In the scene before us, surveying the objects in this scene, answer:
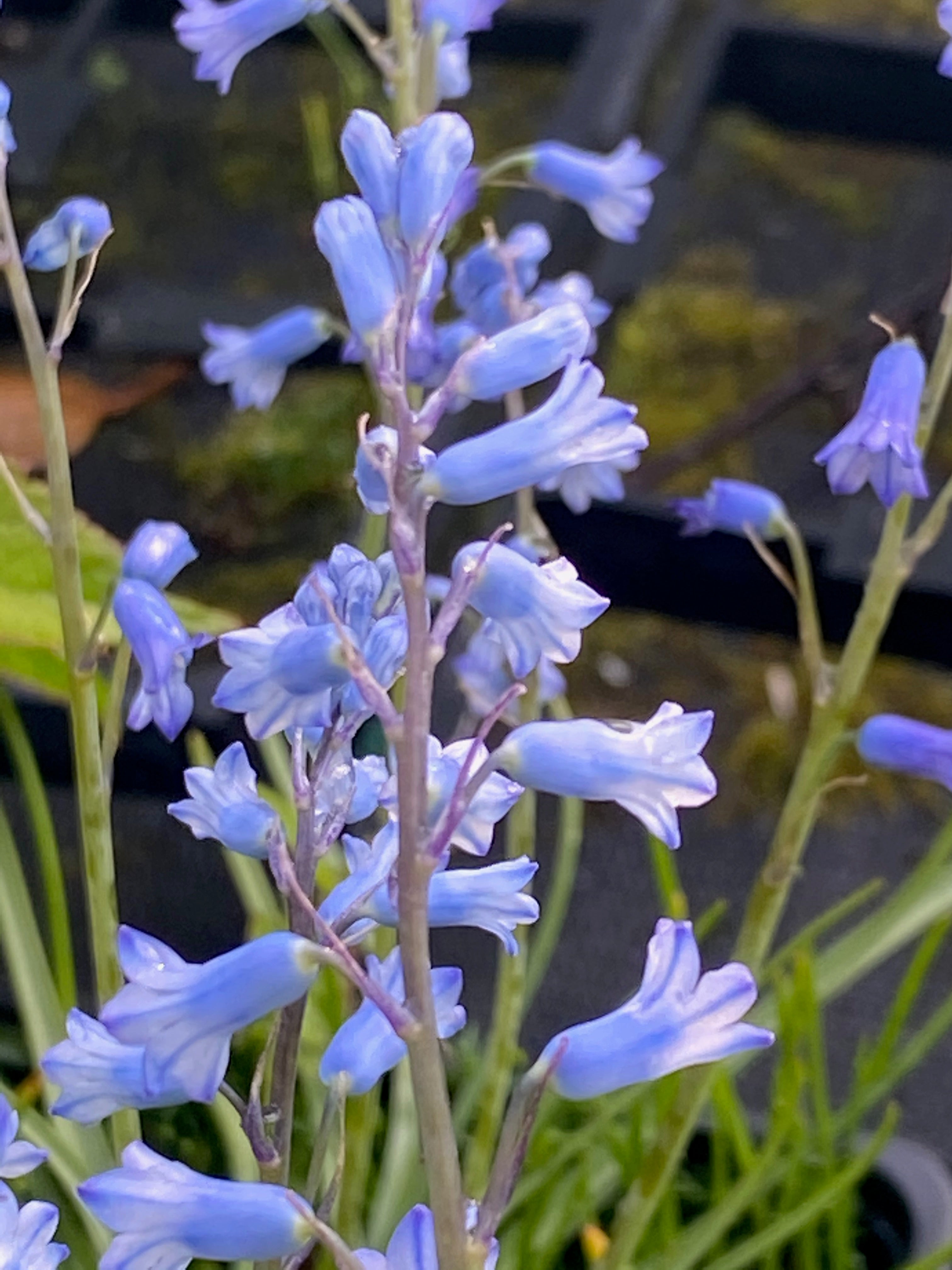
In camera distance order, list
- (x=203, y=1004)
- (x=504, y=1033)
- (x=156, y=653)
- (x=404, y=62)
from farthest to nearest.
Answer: (x=504, y=1033) < (x=404, y=62) < (x=156, y=653) < (x=203, y=1004)

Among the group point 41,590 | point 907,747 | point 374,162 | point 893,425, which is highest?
point 374,162

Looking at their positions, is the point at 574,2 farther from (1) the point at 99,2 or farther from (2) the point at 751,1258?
(2) the point at 751,1258

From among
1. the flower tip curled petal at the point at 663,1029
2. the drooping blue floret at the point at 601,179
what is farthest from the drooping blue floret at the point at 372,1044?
the drooping blue floret at the point at 601,179

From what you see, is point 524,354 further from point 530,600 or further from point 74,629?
point 74,629

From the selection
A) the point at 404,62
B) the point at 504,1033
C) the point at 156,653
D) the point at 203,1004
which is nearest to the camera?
the point at 203,1004

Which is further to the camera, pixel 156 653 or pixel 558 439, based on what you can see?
pixel 156 653

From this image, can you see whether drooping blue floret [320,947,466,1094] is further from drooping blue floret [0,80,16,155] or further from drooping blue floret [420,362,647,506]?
drooping blue floret [0,80,16,155]

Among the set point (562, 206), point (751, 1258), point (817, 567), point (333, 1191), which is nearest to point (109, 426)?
point (562, 206)

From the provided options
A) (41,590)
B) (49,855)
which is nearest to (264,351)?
(41,590)

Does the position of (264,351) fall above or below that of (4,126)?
below
